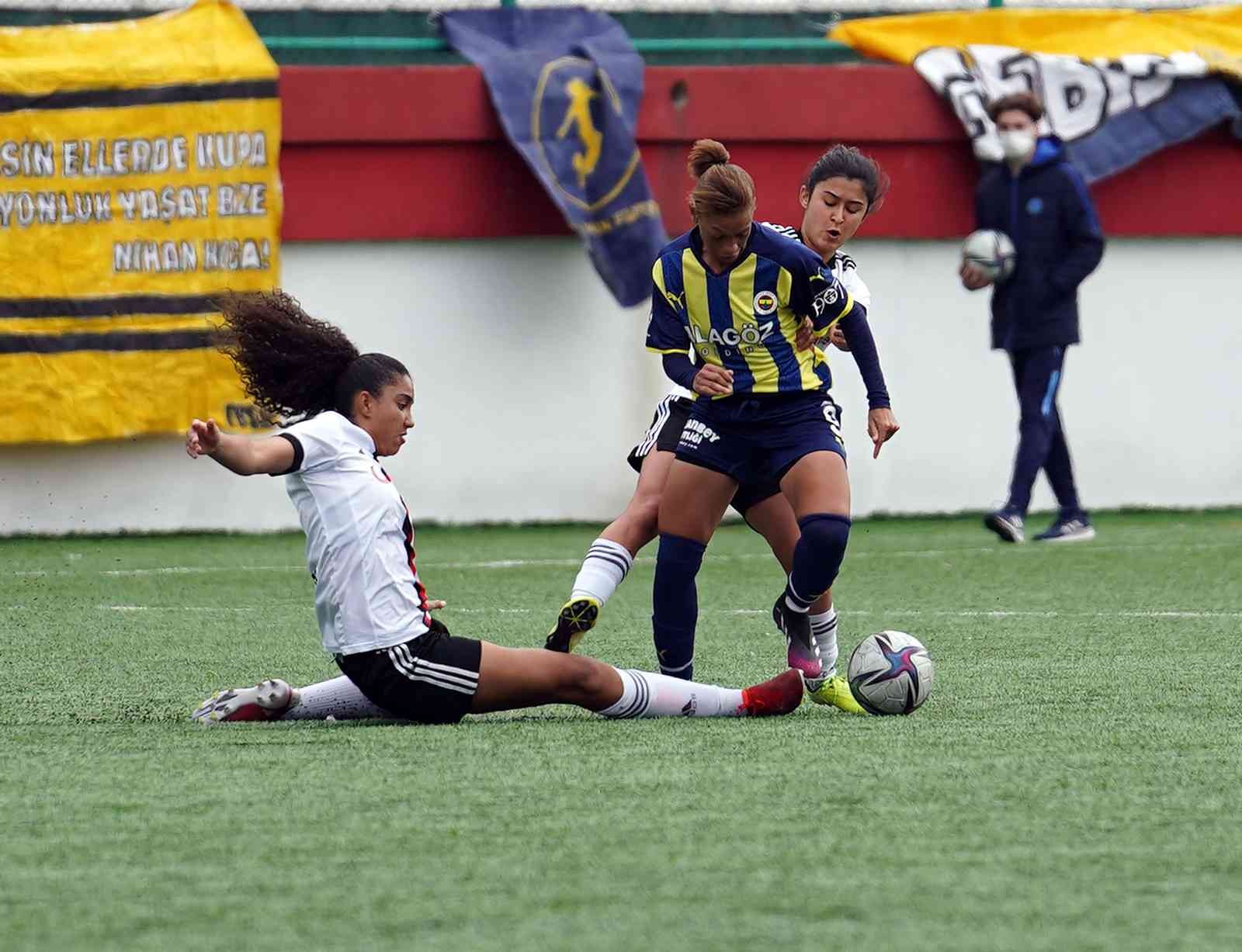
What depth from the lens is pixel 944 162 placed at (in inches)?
464

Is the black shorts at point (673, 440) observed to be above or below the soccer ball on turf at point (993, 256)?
below

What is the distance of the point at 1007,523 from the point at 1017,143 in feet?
5.99

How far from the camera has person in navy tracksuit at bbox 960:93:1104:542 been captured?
33.2 ft

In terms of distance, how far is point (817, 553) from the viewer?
5.32 meters

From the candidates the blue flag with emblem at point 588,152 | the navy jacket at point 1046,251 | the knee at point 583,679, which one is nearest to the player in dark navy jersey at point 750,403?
the knee at point 583,679

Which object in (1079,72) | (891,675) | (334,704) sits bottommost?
(334,704)

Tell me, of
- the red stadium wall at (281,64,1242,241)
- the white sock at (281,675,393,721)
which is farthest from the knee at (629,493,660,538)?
the red stadium wall at (281,64,1242,241)

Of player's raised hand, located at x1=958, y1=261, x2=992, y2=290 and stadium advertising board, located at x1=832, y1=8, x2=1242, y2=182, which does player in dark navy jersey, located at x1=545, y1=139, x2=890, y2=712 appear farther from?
stadium advertising board, located at x1=832, y1=8, x2=1242, y2=182

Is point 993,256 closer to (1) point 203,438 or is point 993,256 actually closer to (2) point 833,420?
(2) point 833,420

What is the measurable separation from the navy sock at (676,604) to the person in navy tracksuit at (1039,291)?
4.74m

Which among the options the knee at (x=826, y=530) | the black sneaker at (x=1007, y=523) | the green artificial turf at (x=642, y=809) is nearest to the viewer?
the green artificial turf at (x=642, y=809)

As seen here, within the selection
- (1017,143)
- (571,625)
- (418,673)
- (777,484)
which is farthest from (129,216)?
(418,673)

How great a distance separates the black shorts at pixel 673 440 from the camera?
581cm

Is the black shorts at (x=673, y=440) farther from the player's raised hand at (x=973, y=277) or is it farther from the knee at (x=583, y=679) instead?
the player's raised hand at (x=973, y=277)
